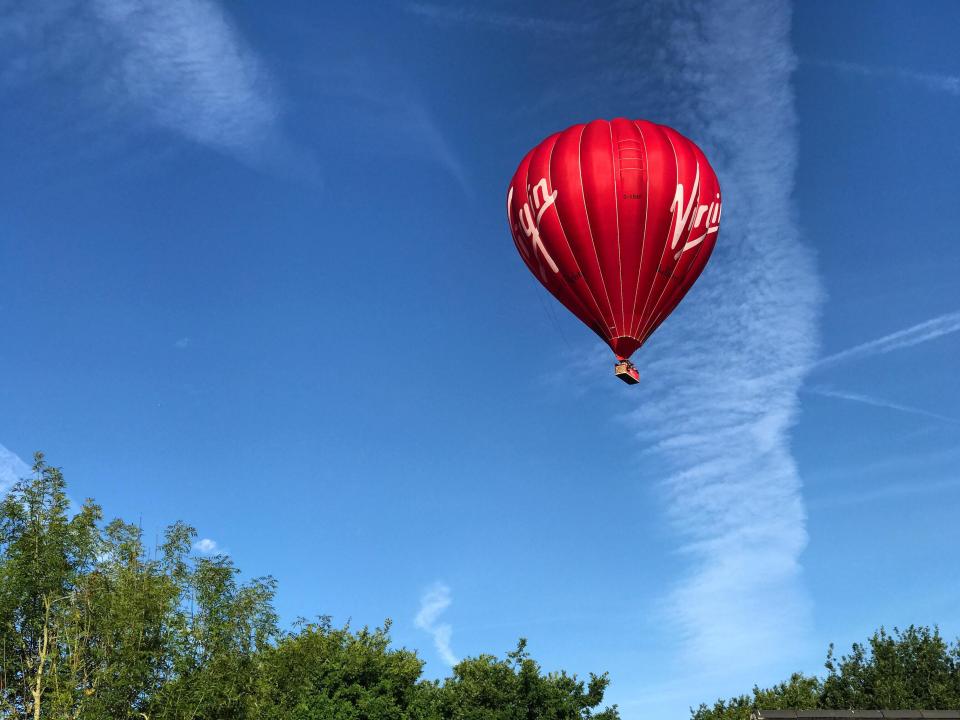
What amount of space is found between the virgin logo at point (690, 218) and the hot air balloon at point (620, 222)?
35 millimetres

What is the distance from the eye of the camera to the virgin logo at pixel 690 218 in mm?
28734

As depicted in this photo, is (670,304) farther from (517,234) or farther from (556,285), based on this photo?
(517,234)

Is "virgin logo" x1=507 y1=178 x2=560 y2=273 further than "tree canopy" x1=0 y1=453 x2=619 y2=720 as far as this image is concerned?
No

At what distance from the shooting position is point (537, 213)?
1167 inches

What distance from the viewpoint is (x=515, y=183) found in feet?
102

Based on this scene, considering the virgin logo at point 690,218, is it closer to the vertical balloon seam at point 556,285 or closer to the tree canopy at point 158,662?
the vertical balloon seam at point 556,285

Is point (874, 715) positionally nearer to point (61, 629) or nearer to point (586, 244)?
point (586, 244)

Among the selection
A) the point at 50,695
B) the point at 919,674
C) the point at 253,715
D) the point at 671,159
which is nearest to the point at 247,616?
the point at 253,715

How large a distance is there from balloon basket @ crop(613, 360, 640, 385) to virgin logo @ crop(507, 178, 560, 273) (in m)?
4.14

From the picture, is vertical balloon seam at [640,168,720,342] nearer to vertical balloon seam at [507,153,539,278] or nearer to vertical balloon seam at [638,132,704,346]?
vertical balloon seam at [638,132,704,346]

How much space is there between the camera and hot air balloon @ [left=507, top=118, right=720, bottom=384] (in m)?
28.3

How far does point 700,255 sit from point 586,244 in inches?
182

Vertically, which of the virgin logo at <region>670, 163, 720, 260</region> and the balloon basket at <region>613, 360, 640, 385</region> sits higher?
the virgin logo at <region>670, 163, 720, 260</region>

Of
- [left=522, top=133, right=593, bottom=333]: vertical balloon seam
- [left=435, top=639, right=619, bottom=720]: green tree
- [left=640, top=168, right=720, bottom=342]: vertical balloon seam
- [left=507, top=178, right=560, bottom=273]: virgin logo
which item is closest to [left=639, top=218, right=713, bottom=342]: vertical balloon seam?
[left=640, top=168, right=720, bottom=342]: vertical balloon seam
